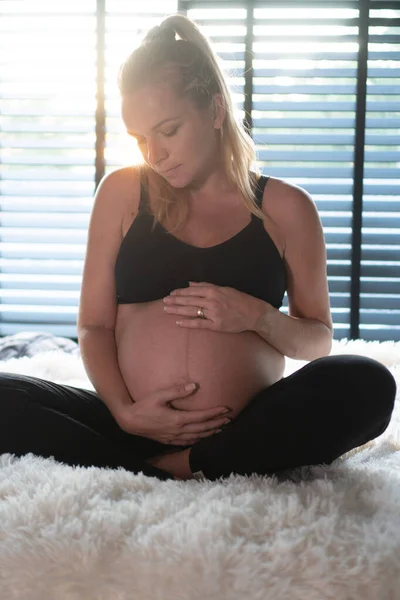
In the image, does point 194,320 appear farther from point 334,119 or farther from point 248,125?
point 334,119

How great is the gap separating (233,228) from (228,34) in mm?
1885

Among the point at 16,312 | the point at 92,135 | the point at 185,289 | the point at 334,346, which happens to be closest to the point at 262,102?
the point at 92,135

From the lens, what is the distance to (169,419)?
133cm

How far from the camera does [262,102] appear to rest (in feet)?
10.1

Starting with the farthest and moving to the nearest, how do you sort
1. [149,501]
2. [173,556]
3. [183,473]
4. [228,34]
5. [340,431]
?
1. [228,34]
2. [183,473]
3. [340,431]
4. [149,501]
5. [173,556]

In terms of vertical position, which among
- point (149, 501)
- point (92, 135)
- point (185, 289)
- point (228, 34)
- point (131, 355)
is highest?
point (228, 34)

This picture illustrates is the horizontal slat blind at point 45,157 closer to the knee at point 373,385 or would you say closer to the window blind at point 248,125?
the window blind at point 248,125

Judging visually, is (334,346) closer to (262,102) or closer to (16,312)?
(262,102)

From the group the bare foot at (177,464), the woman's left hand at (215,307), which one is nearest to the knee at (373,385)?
the woman's left hand at (215,307)

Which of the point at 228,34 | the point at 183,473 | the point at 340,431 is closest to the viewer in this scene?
the point at 340,431

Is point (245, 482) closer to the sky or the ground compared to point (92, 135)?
closer to the ground

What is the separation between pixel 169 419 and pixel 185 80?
26.1 inches

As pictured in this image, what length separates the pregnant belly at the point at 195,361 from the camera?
137 centimetres

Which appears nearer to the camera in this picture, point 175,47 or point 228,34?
point 175,47
